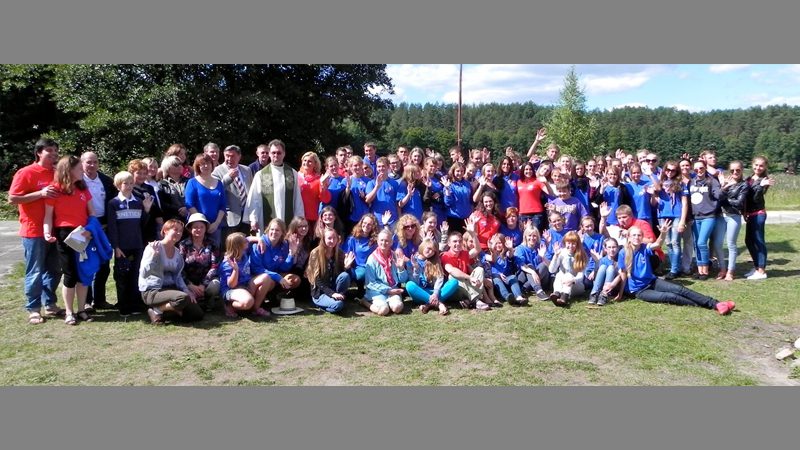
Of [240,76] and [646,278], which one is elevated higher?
[240,76]

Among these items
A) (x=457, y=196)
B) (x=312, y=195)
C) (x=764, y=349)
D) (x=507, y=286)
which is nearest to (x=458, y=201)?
(x=457, y=196)

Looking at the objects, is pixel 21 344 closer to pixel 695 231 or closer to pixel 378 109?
pixel 695 231

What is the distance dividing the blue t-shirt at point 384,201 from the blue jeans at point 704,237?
172 inches

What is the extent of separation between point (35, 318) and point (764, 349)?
23.6ft

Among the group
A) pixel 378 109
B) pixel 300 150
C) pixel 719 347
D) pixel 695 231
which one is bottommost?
pixel 719 347

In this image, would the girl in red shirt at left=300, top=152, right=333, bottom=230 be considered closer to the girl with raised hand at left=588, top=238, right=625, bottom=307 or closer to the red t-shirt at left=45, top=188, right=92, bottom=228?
the red t-shirt at left=45, top=188, right=92, bottom=228

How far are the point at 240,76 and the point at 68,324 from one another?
15768 millimetres

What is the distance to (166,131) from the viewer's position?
18.8 meters

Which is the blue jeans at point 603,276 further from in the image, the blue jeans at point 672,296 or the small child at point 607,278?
the blue jeans at point 672,296

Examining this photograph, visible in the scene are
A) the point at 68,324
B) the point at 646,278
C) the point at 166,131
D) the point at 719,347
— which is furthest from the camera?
the point at 166,131

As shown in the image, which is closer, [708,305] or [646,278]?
[708,305]

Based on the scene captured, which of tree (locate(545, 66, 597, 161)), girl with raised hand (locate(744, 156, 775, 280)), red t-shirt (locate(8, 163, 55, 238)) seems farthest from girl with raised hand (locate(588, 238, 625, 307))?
tree (locate(545, 66, 597, 161))

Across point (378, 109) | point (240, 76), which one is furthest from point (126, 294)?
point (378, 109)

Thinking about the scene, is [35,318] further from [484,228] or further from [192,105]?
[192,105]
